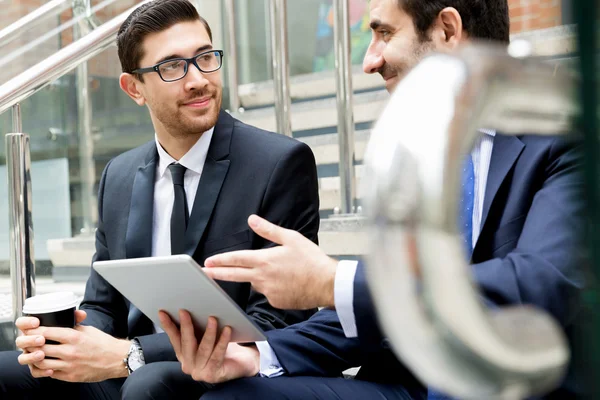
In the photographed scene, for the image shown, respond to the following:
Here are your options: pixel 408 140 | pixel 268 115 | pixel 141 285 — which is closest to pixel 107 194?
pixel 141 285

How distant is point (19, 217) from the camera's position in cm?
200

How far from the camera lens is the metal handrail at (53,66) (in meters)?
2.02

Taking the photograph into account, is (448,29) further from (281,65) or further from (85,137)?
(85,137)

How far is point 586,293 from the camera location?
9.6 inches

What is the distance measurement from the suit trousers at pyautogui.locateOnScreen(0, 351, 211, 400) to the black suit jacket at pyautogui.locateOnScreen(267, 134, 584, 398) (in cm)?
22

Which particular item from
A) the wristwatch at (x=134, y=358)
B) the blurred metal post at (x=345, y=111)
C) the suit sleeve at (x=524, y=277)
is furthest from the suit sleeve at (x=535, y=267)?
the blurred metal post at (x=345, y=111)

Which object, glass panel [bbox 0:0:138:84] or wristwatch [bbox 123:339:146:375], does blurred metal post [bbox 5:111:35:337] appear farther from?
glass panel [bbox 0:0:138:84]

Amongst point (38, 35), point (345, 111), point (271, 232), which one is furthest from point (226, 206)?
point (38, 35)

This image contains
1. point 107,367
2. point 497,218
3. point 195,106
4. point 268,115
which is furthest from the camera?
point 268,115

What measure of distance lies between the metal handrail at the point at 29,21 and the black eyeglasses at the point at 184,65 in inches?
46.7

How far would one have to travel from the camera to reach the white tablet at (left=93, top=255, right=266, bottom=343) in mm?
1078

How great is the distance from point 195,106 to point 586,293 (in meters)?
1.73

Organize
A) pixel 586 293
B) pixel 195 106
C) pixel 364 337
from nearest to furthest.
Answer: pixel 586 293 < pixel 364 337 < pixel 195 106

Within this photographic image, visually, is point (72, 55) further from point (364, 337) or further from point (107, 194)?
point (364, 337)
